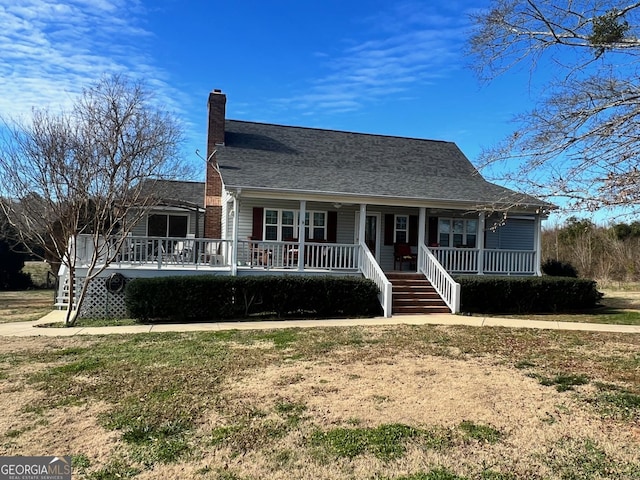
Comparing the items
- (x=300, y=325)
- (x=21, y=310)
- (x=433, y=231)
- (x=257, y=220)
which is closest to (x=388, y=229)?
(x=433, y=231)

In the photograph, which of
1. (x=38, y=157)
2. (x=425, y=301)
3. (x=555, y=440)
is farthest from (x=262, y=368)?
(x=38, y=157)

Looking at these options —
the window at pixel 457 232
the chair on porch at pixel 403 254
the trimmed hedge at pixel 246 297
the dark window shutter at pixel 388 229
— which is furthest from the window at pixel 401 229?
the trimmed hedge at pixel 246 297

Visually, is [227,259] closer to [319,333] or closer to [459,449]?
[319,333]

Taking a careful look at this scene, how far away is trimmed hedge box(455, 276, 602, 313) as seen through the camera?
13.2 meters

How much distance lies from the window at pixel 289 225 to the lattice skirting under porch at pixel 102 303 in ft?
16.8

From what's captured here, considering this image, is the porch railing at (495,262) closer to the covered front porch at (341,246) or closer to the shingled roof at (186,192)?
the covered front porch at (341,246)

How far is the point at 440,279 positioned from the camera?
13.8 metres

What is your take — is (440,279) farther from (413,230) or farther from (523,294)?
(413,230)

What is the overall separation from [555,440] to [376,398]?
182 cm

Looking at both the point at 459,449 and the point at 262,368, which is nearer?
the point at 459,449

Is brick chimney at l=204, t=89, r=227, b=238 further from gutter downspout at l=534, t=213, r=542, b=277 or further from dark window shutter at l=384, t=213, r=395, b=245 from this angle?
gutter downspout at l=534, t=213, r=542, b=277

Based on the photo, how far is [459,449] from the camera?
13.0 feet

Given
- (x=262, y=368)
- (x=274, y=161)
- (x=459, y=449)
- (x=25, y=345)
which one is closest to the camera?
(x=459, y=449)

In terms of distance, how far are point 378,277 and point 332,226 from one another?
12.5 feet
